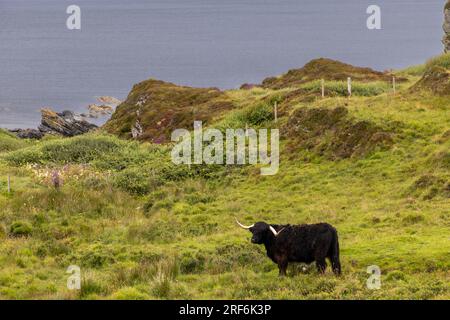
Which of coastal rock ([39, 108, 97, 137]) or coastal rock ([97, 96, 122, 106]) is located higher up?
coastal rock ([97, 96, 122, 106])

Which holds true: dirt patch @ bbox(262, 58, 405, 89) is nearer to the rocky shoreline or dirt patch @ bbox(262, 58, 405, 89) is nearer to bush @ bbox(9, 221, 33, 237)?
the rocky shoreline

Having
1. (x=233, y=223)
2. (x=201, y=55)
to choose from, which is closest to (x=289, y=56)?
(x=201, y=55)

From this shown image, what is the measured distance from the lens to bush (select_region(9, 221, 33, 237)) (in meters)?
27.8

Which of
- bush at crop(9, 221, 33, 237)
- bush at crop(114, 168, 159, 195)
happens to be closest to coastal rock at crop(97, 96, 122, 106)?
bush at crop(114, 168, 159, 195)

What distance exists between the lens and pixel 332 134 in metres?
36.2

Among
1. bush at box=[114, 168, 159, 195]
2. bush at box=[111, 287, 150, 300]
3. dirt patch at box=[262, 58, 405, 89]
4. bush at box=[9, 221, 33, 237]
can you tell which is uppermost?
dirt patch at box=[262, 58, 405, 89]

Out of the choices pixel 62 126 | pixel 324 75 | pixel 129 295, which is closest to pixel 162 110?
pixel 324 75

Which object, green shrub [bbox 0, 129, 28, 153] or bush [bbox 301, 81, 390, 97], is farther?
green shrub [bbox 0, 129, 28, 153]

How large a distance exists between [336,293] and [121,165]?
2449cm

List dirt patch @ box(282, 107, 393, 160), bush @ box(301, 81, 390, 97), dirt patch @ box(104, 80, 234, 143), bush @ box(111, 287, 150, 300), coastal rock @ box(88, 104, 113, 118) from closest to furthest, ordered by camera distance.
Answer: bush @ box(111, 287, 150, 300) → dirt patch @ box(282, 107, 393, 160) → bush @ box(301, 81, 390, 97) → dirt patch @ box(104, 80, 234, 143) → coastal rock @ box(88, 104, 113, 118)

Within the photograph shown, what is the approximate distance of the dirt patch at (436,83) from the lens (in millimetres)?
39531

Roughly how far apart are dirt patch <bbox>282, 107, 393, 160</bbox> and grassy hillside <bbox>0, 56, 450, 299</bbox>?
0.26 feet

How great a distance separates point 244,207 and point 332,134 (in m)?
8.17

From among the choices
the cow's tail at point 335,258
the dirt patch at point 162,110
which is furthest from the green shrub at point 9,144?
the cow's tail at point 335,258
